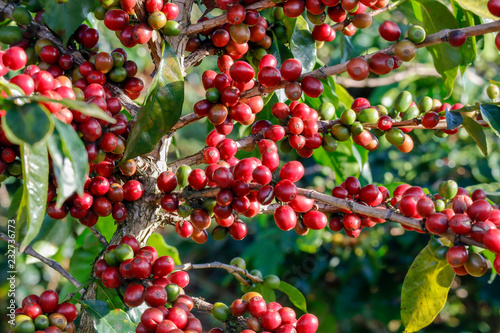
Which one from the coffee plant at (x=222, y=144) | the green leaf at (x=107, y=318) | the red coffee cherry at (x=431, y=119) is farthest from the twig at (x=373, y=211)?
the green leaf at (x=107, y=318)

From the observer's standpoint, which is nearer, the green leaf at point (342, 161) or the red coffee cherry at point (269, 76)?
the red coffee cherry at point (269, 76)

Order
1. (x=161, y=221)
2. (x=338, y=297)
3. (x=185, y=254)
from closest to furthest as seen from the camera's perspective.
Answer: (x=161, y=221) < (x=338, y=297) < (x=185, y=254)

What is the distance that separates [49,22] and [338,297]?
8.45 feet

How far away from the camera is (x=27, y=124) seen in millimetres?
656

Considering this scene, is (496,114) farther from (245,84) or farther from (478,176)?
(478,176)

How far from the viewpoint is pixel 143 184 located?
1167 millimetres

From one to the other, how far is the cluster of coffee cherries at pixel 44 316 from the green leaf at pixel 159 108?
Answer: 13.7 inches

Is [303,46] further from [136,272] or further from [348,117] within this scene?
[136,272]

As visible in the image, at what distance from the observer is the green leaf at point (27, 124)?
2.11ft

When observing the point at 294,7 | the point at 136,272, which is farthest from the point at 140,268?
the point at 294,7

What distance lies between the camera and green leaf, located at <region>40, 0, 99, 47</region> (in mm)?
1081

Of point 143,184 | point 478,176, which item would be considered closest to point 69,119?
point 143,184

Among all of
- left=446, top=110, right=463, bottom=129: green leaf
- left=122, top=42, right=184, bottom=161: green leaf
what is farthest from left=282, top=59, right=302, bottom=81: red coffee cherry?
left=446, top=110, right=463, bottom=129: green leaf

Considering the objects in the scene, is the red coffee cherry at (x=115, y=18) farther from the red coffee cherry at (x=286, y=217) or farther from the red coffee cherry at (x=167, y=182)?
the red coffee cherry at (x=286, y=217)
